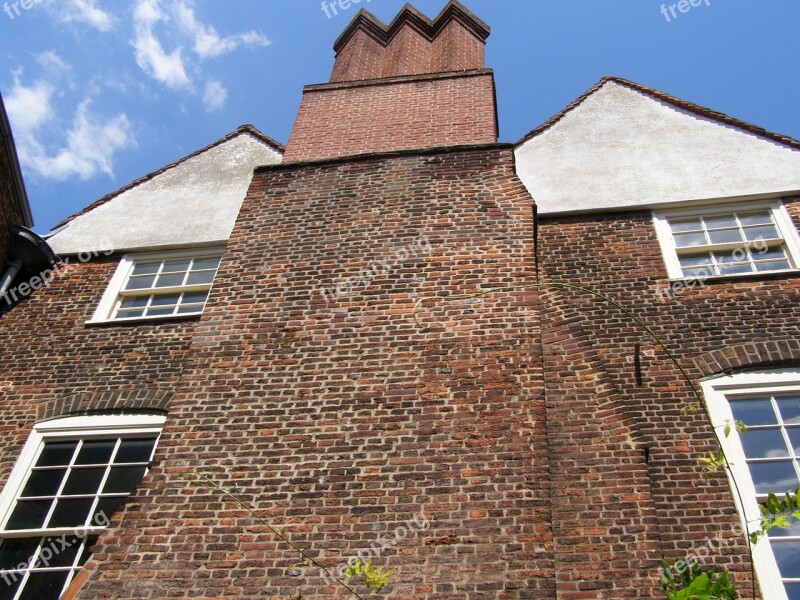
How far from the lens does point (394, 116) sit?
38.0 ft

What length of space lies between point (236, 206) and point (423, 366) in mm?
5722

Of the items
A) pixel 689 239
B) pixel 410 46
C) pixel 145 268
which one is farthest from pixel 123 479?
pixel 410 46

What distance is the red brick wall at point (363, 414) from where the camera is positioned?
5.91m

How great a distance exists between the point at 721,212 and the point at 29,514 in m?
9.63

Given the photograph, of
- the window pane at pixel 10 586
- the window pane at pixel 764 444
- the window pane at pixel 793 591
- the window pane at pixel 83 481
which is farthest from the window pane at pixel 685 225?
the window pane at pixel 10 586

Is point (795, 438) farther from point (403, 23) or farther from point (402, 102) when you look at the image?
point (403, 23)

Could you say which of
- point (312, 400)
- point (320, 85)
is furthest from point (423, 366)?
point (320, 85)

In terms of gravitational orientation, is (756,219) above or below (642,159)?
below

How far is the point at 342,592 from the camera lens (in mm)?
5672

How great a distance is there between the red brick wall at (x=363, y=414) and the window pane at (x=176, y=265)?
1.94 meters

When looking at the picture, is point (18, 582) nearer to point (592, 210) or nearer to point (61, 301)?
point (61, 301)

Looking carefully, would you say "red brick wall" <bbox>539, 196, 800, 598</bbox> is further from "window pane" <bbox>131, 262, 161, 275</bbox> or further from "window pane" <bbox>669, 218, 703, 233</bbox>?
"window pane" <bbox>131, 262, 161, 275</bbox>

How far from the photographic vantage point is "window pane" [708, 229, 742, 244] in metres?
9.83

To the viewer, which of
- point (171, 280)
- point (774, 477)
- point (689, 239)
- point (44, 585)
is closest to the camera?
point (774, 477)
